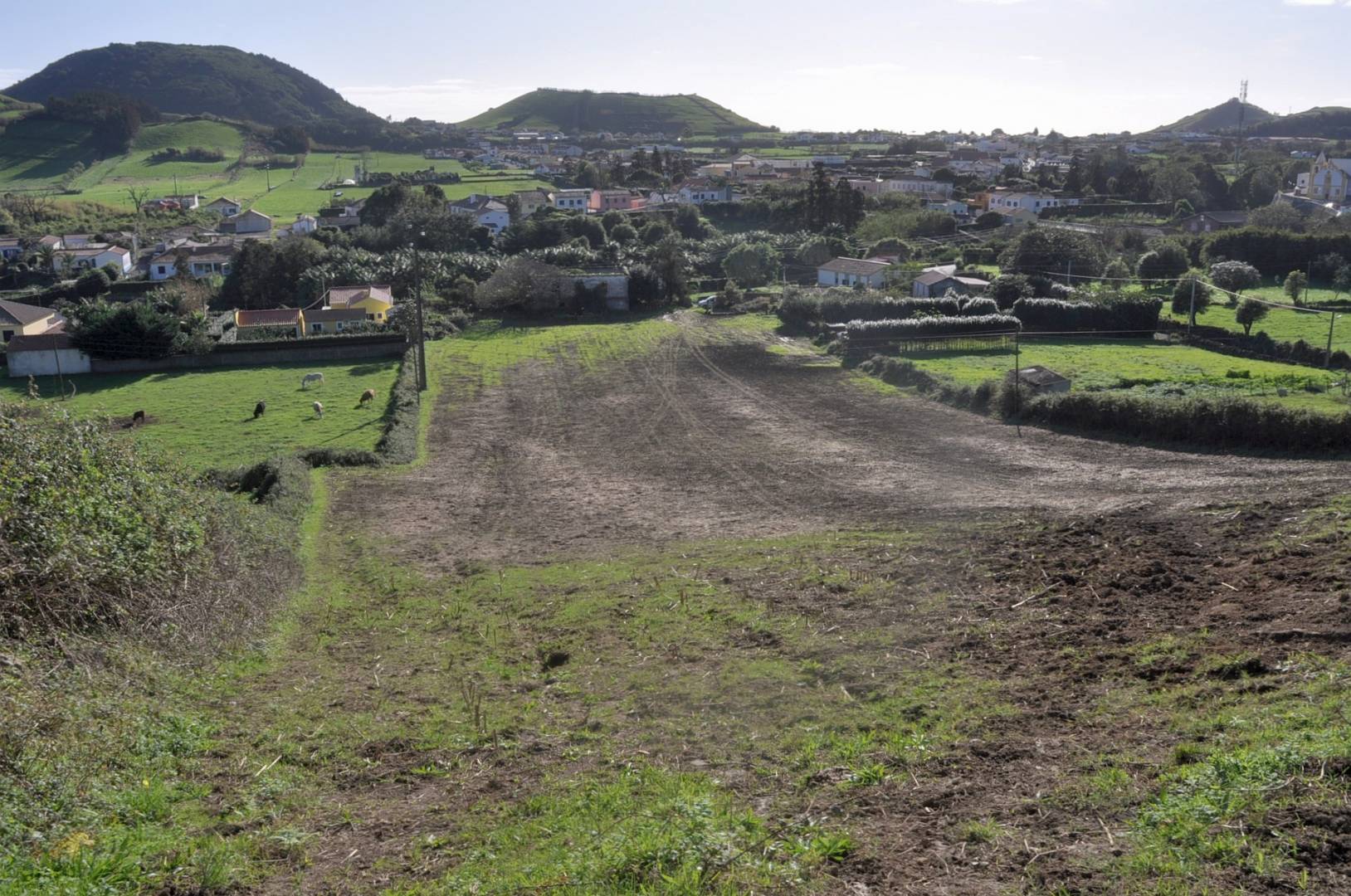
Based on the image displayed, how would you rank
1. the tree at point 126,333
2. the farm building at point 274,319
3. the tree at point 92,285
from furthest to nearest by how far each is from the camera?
the tree at point 92,285
the farm building at point 274,319
the tree at point 126,333

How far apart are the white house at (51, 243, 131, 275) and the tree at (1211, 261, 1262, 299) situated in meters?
75.0

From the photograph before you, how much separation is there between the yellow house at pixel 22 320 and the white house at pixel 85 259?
23367 millimetres

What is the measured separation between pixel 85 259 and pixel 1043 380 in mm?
72650

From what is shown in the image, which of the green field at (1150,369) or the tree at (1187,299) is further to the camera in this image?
the tree at (1187,299)

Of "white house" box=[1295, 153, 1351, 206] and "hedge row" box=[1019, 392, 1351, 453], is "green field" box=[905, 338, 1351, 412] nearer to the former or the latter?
"hedge row" box=[1019, 392, 1351, 453]

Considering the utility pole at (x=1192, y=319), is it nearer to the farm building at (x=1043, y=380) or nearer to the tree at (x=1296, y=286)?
the tree at (x=1296, y=286)

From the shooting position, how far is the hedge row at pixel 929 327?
1663 inches

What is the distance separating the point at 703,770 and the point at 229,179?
132428mm

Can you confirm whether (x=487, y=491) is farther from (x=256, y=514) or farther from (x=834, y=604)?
(x=834, y=604)

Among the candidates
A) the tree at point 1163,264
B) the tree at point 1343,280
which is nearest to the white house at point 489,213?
the tree at point 1163,264

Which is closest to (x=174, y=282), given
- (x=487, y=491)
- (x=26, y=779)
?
(x=487, y=491)

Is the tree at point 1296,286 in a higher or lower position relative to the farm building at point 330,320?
higher

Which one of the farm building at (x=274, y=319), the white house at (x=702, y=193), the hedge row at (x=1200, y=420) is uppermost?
the white house at (x=702, y=193)

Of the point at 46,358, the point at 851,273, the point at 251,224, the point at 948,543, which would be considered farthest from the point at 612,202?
the point at 948,543
